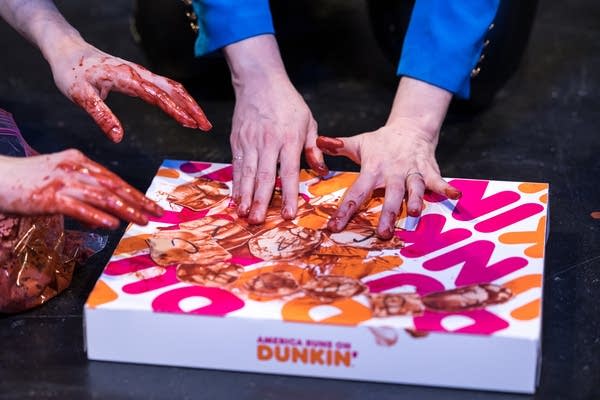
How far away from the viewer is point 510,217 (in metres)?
1.01

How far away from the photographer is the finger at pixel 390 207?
98cm

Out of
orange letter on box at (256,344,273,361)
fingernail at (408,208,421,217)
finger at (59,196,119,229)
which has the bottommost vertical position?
orange letter on box at (256,344,273,361)

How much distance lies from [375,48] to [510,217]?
0.73 m

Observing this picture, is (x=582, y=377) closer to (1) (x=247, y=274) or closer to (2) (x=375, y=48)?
(1) (x=247, y=274)

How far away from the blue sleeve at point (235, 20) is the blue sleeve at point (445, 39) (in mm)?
194

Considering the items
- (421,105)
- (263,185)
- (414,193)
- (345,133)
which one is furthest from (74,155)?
(345,133)

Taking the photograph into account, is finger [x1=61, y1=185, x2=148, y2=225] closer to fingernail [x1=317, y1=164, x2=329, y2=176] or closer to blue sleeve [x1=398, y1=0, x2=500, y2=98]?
fingernail [x1=317, y1=164, x2=329, y2=176]

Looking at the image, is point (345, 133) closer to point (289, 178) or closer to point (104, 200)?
point (289, 178)

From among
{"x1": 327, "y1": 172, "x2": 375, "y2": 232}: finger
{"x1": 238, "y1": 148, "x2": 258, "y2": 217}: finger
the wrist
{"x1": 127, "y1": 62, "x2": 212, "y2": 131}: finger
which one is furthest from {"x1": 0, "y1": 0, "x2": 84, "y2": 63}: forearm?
{"x1": 327, "y1": 172, "x2": 375, "y2": 232}: finger

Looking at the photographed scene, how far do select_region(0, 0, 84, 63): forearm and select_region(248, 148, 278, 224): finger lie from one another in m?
0.26

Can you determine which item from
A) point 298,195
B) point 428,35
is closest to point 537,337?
point 298,195

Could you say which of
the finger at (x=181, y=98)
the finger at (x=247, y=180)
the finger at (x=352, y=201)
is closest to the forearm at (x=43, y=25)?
the finger at (x=181, y=98)

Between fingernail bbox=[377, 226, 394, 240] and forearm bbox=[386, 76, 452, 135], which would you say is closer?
fingernail bbox=[377, 226, 394, 240]

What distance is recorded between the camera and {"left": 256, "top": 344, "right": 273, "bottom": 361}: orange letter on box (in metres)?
0.86
